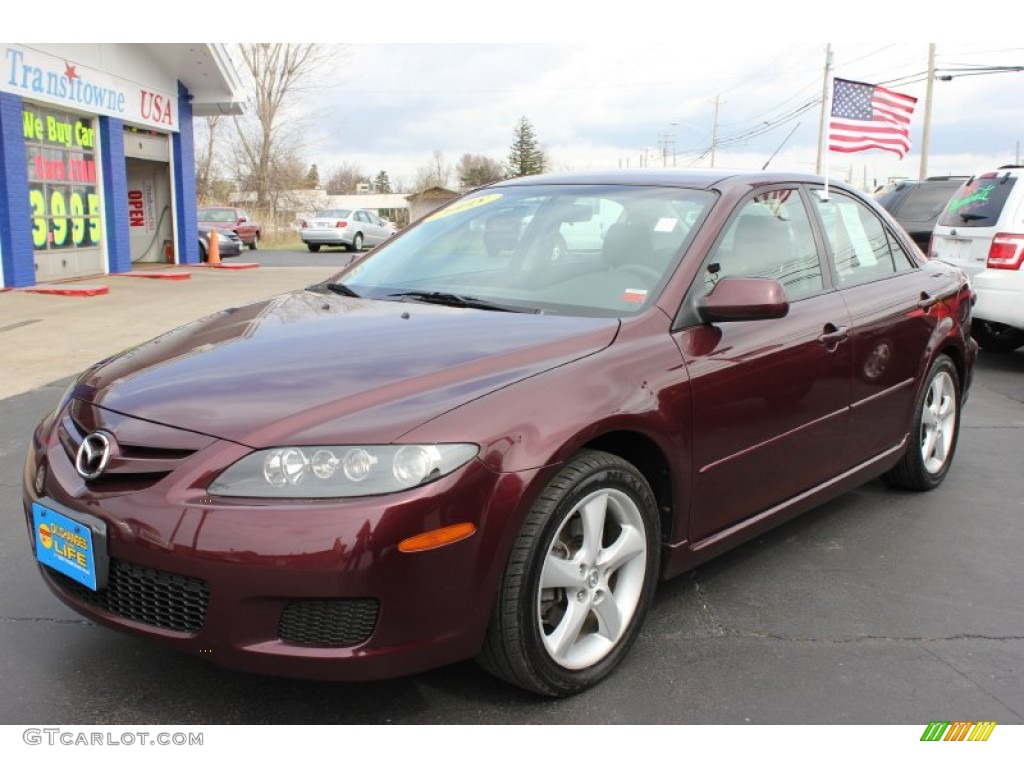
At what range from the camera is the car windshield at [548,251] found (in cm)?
328

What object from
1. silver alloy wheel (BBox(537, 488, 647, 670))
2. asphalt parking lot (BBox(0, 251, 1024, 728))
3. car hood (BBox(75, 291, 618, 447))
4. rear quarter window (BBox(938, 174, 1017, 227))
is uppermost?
rear quarter window (BBox(938, 174, 1017, 227))

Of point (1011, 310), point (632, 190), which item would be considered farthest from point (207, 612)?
point (1011, 310)

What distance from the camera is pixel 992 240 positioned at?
8055mm

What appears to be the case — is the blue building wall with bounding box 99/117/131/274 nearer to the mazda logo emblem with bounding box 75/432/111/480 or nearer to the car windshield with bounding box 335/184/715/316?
the car windshield with bounding box 335/184/715/316

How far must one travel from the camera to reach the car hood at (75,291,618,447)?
2.39 m

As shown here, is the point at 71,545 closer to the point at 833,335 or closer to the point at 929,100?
the point at 833,335

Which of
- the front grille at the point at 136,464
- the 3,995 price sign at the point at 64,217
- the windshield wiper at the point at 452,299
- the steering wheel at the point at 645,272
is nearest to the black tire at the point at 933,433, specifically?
the steering wheel at the point at 645,272

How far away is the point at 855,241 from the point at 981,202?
16.4 feet

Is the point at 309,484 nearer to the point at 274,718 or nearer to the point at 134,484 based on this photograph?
the point at 134,484

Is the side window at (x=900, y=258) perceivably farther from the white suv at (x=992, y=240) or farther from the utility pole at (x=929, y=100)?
the utility pole at (x=929, y=100)

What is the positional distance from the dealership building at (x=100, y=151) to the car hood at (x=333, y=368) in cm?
1257

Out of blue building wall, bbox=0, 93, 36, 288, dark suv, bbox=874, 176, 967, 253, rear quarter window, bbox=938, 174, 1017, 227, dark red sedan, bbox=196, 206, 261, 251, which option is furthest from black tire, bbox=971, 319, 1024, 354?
dark red sedan, bbox=196, 206, 261, 251

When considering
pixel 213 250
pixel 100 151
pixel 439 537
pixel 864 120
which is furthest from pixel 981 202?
pixel 213 250

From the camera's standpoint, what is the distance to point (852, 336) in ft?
12.5
